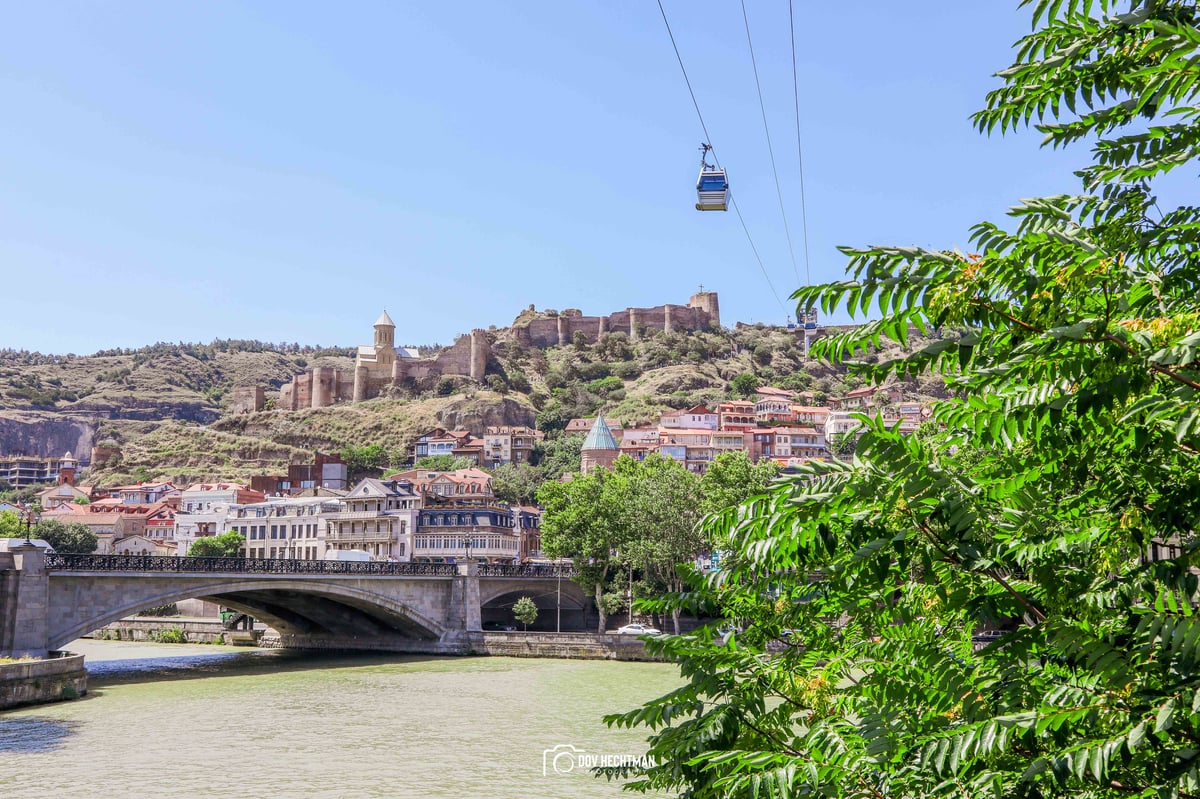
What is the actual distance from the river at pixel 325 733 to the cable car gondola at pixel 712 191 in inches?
282

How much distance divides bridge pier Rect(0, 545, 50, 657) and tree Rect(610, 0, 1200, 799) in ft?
95.8

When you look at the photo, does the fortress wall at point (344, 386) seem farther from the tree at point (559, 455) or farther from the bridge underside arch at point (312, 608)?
the bridge underside arch at point (312, 608)

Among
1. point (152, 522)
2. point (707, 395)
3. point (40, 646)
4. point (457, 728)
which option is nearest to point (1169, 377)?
point (457, 728)

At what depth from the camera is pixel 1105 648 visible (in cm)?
315

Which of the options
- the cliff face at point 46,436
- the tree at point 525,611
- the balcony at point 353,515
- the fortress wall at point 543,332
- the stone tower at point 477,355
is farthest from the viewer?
the fortress wall at point 543,332

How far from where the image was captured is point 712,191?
14344 millimetres

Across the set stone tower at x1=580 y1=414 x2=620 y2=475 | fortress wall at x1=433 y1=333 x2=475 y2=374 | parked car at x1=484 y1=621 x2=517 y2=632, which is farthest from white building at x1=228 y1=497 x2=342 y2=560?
fortress wall at x1=433 y1=333 x2=475 y2=374

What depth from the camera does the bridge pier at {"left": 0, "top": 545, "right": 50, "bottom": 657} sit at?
29.1 metres

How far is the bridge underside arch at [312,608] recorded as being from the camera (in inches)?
→ 1325

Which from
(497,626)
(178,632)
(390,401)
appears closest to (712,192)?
(497,626)

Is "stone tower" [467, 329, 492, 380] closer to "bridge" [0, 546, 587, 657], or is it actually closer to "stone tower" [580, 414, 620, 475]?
"stone tower" [580, 414, 620, 475]

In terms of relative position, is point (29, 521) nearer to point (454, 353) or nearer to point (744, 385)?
point (454, 353)

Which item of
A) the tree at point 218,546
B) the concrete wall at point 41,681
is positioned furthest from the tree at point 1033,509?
the tree at point 218,546

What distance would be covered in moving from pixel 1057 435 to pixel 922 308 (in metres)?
0.66
